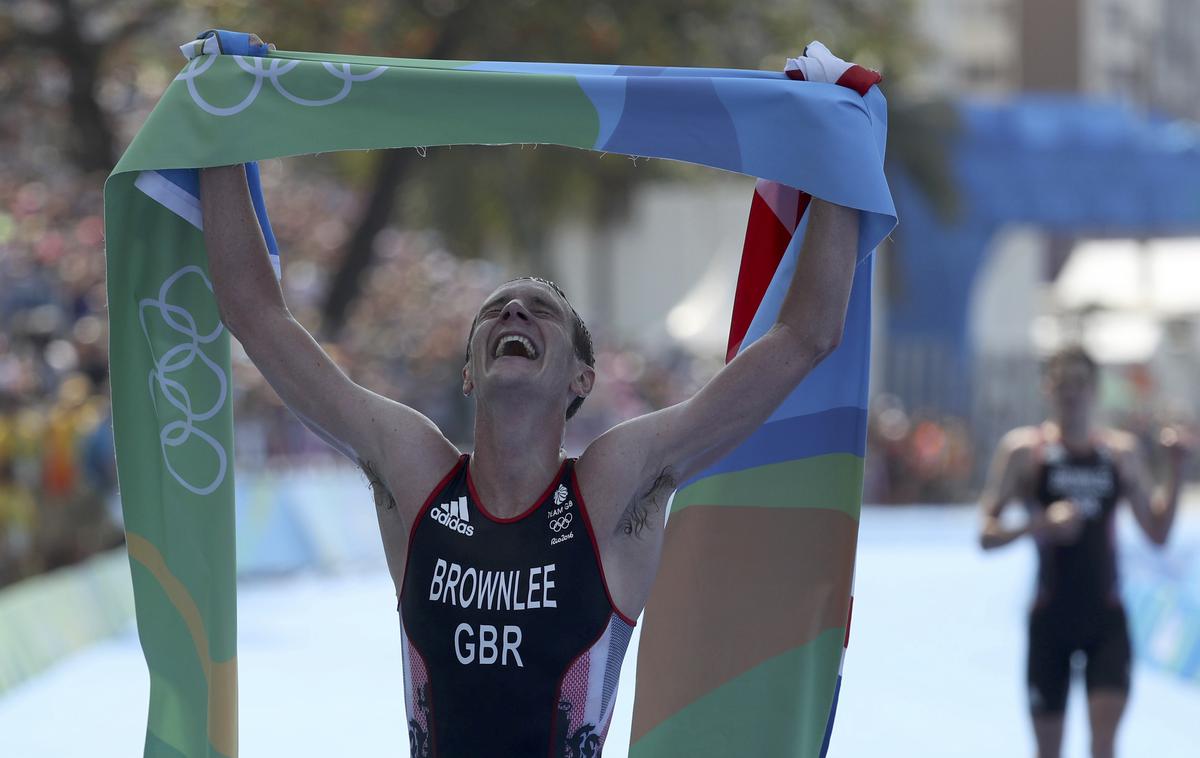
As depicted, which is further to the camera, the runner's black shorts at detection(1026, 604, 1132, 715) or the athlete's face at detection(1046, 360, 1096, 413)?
the athlete's face at detection(1046, 360, 1096, 413)

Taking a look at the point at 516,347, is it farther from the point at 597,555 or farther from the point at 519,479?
the point at 597,555

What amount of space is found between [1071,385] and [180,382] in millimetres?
3723

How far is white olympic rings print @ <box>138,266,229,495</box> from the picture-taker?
3.98 m

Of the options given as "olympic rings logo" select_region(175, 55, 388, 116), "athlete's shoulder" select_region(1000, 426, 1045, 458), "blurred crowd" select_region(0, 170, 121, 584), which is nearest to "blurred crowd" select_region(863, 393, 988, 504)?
"blurred crowd" select_region(0, 170, 121, 584)

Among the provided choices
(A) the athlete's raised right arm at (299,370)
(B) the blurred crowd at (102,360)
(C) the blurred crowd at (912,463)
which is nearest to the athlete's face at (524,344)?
(A) the athlete's raised right arm at (299,370)

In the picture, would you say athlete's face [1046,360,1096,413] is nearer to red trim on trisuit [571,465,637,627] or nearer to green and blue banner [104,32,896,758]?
green and blue banner [104,32,896,758]

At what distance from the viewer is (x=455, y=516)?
3500 millimetres

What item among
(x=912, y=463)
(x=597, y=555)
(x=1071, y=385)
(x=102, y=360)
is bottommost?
(x=597, y=555)

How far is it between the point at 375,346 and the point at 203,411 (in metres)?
18.8

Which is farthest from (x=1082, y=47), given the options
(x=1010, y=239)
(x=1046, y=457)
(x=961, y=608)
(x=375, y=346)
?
(x=1046, y=457)

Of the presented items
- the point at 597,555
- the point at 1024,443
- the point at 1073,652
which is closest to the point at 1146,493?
the point at 1024,443

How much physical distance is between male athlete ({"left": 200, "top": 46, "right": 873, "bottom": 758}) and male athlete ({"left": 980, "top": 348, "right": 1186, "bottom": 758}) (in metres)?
3.09

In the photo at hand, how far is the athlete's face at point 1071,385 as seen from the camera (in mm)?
6457

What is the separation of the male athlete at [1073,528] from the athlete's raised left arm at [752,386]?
300cm
